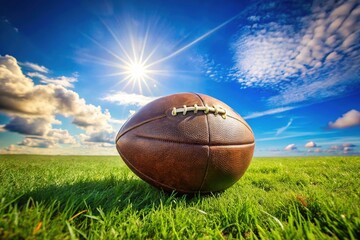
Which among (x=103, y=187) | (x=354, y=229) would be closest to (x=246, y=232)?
(x=354, y=229)

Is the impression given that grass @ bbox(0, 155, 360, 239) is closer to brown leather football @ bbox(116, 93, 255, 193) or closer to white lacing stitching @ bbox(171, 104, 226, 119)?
brown leather football @ bbox(116, 93, 255, 193)

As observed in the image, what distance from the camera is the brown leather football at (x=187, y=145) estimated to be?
2404mm

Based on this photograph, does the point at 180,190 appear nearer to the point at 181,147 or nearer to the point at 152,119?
the point at 181,147

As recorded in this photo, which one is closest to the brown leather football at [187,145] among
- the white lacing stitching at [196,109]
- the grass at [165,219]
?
the white lacing stitching at [196,109]

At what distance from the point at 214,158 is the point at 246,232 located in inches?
34.4

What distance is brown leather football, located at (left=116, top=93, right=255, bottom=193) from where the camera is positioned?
94.7 inches

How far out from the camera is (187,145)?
94.0 inches

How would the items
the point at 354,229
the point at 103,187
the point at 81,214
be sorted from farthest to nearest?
the point at 103,187 → the point at 81,214 → the point at 354,229

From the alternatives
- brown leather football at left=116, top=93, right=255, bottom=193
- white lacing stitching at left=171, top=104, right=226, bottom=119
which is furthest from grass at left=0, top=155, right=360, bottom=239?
white lacing stitching at left=171, top=104, right=226, bottom=119

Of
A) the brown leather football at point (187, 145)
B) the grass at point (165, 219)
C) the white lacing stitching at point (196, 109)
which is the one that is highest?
the white lacing stitching at point (196, 109)

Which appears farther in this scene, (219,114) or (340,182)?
(340,182)

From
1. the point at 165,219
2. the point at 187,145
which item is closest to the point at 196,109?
the point at 187,145

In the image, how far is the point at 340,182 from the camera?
129 inches

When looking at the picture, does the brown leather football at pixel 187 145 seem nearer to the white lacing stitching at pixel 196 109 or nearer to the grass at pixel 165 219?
the white lacing stitching at pixel 196 109
